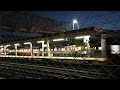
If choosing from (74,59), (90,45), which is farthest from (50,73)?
(90,45)

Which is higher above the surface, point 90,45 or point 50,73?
point 90,45

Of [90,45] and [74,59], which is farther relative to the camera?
[90,45]

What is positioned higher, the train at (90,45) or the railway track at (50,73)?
the train at (90,45)

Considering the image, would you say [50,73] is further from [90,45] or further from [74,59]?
[90,45]

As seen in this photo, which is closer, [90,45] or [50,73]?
[50,73]

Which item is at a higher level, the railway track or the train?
the train
